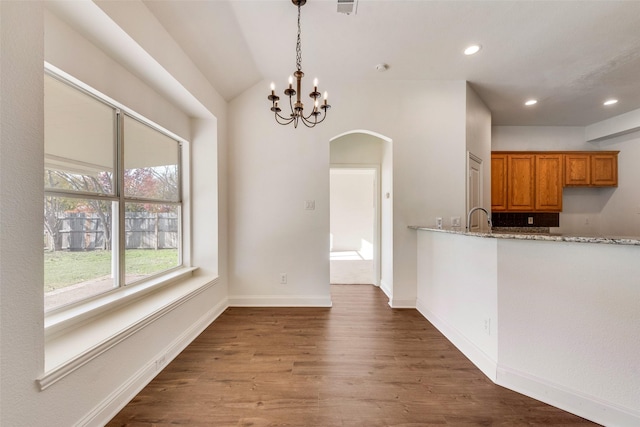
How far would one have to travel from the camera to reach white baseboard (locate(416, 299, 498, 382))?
1.82m

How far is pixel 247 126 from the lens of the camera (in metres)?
3.13

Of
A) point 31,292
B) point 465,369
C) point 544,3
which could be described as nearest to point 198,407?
point 31,292

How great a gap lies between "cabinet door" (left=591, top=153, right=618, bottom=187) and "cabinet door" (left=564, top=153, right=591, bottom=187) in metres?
0.08

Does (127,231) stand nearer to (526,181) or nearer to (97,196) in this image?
(97,196)

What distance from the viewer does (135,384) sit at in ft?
5.36

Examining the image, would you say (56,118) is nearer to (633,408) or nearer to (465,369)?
(465,369)

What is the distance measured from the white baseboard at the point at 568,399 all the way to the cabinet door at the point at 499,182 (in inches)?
130

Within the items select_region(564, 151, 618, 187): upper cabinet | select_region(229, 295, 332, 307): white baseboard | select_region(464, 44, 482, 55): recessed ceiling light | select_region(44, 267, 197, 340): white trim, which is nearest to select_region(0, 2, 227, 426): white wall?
select_region(44, 267, 197, 340): white trim

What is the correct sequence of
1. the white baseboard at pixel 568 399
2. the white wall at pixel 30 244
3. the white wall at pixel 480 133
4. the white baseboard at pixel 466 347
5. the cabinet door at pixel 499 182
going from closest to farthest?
the white wall at pixel 30 244 < the white baseboard at pixel 568 399 < the white baseboard at pixel 466 347 < the white wall at pixel 480 133 < the cabinet door at pixel 499 182

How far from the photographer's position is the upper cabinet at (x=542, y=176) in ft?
14.0

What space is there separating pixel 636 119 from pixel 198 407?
22.6ft

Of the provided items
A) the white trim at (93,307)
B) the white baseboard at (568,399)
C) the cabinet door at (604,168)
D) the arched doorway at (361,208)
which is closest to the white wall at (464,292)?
the white baseboard at (568,399)

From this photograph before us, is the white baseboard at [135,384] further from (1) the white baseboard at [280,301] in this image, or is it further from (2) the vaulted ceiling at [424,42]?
(2) the vaulted ceiling at [424,42]

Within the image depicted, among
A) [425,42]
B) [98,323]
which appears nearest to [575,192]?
[425,42]
